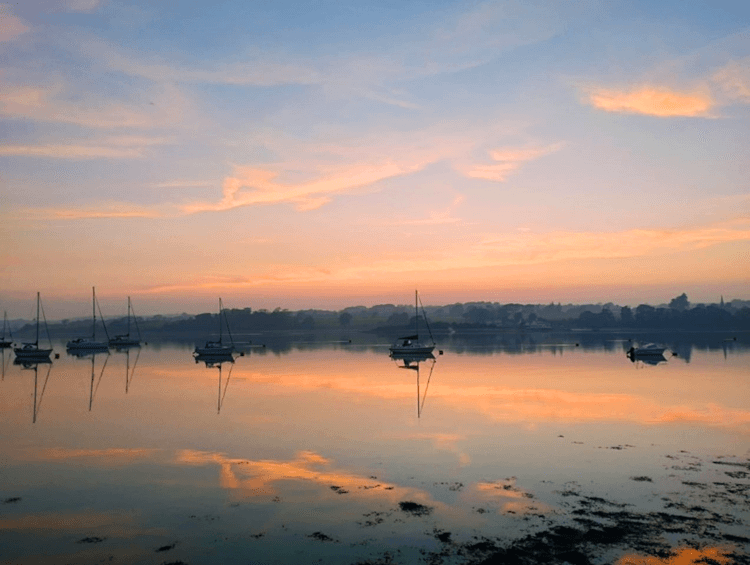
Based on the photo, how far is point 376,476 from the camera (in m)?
25.2

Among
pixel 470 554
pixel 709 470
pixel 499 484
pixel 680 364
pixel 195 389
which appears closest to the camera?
pixel 470 554

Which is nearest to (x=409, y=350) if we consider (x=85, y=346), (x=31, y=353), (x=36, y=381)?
(x=36, y=381)

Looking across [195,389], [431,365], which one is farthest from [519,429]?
[431,365]

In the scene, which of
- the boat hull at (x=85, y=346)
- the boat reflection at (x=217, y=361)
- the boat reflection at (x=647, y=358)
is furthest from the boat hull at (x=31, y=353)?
the boat reflection at (x=647, y=358)

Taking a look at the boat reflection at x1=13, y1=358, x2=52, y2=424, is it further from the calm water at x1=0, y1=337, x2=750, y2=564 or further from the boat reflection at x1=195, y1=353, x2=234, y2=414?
the boat reflection at x1=195, y1=353, x2=234, y2=414

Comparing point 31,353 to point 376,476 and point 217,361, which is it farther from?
point 376,476

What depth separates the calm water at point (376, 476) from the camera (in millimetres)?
17250

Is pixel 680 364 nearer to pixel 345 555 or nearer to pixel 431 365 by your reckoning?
pixel 431 365

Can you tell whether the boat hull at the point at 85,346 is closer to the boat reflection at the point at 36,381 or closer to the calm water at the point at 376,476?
the boat reflection at the point at 36,381

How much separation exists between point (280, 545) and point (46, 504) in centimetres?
986

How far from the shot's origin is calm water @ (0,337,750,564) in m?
17.2

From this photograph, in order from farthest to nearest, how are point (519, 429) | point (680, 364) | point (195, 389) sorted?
point (680, 364)
point (195, 389)
point (519, 429)

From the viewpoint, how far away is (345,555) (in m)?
16.5

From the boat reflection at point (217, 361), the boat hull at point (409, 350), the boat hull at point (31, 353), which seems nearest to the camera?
the boat reflection at point (217, 361)
